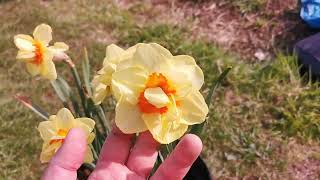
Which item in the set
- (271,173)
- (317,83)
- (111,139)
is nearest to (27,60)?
(111,139)

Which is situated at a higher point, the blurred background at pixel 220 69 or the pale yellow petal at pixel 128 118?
the pale yellow petal at pixel 128 118

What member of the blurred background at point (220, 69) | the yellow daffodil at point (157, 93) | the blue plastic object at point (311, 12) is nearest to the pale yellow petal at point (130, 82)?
the yellow daffodil at point (157, 93)

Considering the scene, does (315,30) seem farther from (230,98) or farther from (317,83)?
(230,98)

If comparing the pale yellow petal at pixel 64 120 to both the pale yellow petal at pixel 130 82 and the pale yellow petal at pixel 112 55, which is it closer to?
the pale yellow petal at pixel 112 55

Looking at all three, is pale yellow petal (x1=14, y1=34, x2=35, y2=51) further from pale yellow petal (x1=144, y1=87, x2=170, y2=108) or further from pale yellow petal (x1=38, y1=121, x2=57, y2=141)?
pale yellow petal (x1=144, y1=87, x2=170, y2=108)

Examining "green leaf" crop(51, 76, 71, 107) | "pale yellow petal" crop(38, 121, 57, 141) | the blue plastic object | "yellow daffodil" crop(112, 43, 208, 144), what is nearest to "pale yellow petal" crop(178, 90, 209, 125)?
"yellow daffodil" crop(112, 43, 208, 144)

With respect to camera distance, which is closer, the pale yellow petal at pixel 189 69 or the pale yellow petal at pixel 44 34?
the pale yellow petal at pixel 189 69
